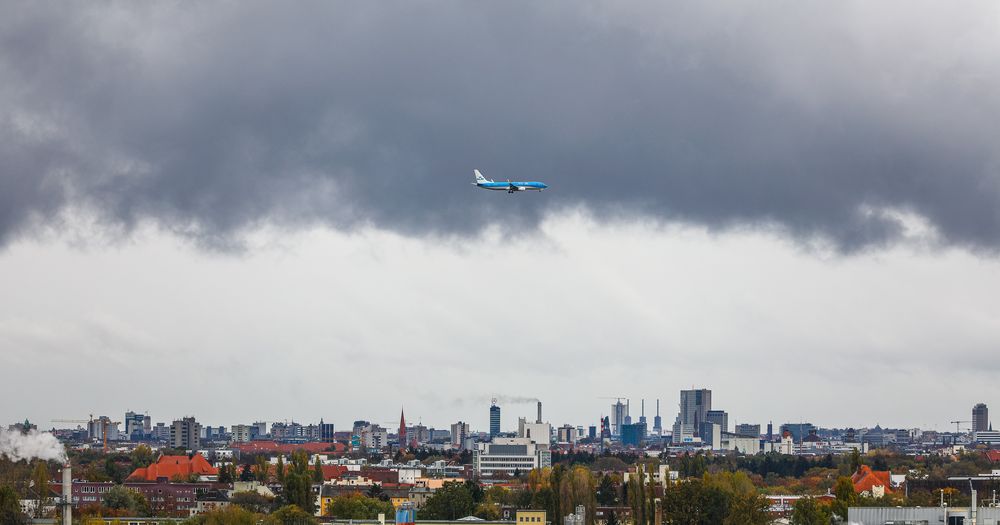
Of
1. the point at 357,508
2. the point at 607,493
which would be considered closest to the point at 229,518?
the point at 357,508

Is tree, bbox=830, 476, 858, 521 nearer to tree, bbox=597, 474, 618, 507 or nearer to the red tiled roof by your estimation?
the red tiled roof

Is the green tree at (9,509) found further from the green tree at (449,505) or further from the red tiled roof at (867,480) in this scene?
the red tiled roof at (867,480)

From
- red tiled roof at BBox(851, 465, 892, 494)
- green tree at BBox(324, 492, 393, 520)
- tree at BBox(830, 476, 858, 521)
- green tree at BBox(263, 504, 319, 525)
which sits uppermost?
tree at BBox(830, 476, 858, 521)

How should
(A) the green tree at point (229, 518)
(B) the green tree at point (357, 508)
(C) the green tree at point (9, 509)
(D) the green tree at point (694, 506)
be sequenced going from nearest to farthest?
1. (A) the green tree at point (229, 518)
2. (D) the green tree at point (694, 506)
3. (C) the green tree at point (9, 509)
4. (B) the green tree at point (357, 508)

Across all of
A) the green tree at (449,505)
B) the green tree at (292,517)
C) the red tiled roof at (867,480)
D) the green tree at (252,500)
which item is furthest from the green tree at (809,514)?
the green tree at (252,500)

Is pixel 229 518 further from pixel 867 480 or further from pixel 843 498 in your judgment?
pixel 867 480

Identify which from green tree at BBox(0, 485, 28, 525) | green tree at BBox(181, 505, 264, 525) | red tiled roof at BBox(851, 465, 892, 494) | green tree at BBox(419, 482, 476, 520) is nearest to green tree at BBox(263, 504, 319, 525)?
green tree at BBox(181, 505, 264, 525)
